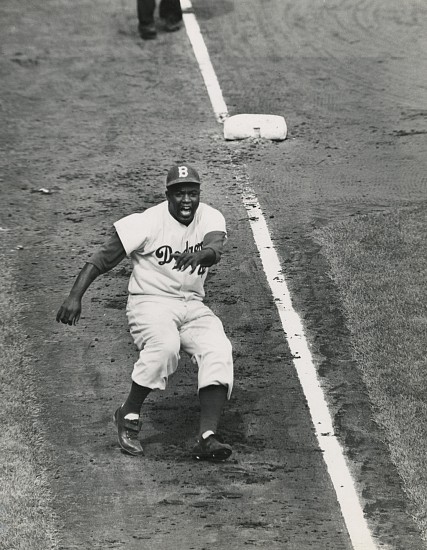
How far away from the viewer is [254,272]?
9.58 metres

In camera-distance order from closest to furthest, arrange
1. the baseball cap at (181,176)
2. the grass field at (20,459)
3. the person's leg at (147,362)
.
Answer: the grass field at (20,459) < the person's leg at (147,362) < the baseball cap at (181,176)

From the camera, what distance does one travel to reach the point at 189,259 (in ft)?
23.5

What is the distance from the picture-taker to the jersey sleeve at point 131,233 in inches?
294

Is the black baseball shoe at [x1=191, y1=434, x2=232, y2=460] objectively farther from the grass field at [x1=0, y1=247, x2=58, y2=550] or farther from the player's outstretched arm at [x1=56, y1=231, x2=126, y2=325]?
the player's outstretched arm at [x1=56, y1=231, x2=126, y2=325]

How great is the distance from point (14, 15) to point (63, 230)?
6.88 m

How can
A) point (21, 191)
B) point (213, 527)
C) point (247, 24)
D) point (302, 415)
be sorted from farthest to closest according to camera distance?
1. point (247, 24)
2. point (21, 191)
3. point (302, 415)
4. point (213, 527)

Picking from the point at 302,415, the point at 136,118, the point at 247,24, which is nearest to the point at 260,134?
the point at 136,118

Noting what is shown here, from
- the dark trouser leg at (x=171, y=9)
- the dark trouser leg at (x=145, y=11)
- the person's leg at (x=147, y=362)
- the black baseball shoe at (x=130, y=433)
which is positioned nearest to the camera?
the person's leg at (x=147, y=362)

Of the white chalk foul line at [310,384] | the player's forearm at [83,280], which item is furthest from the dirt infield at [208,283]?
the player's forearm at [83,280]

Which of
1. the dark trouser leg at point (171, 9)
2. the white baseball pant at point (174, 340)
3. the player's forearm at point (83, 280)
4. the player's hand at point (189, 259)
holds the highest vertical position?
the player's hand at point (189, 259)

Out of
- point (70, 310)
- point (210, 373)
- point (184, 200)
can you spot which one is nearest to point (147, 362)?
point (210, 373)

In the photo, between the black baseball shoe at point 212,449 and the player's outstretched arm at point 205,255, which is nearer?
the black baseball shoe at point 212,449

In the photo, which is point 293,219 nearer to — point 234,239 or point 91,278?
point 234,239

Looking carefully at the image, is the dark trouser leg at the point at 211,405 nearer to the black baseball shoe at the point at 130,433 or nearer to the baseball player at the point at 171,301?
the baseball player at the point at 171,301
